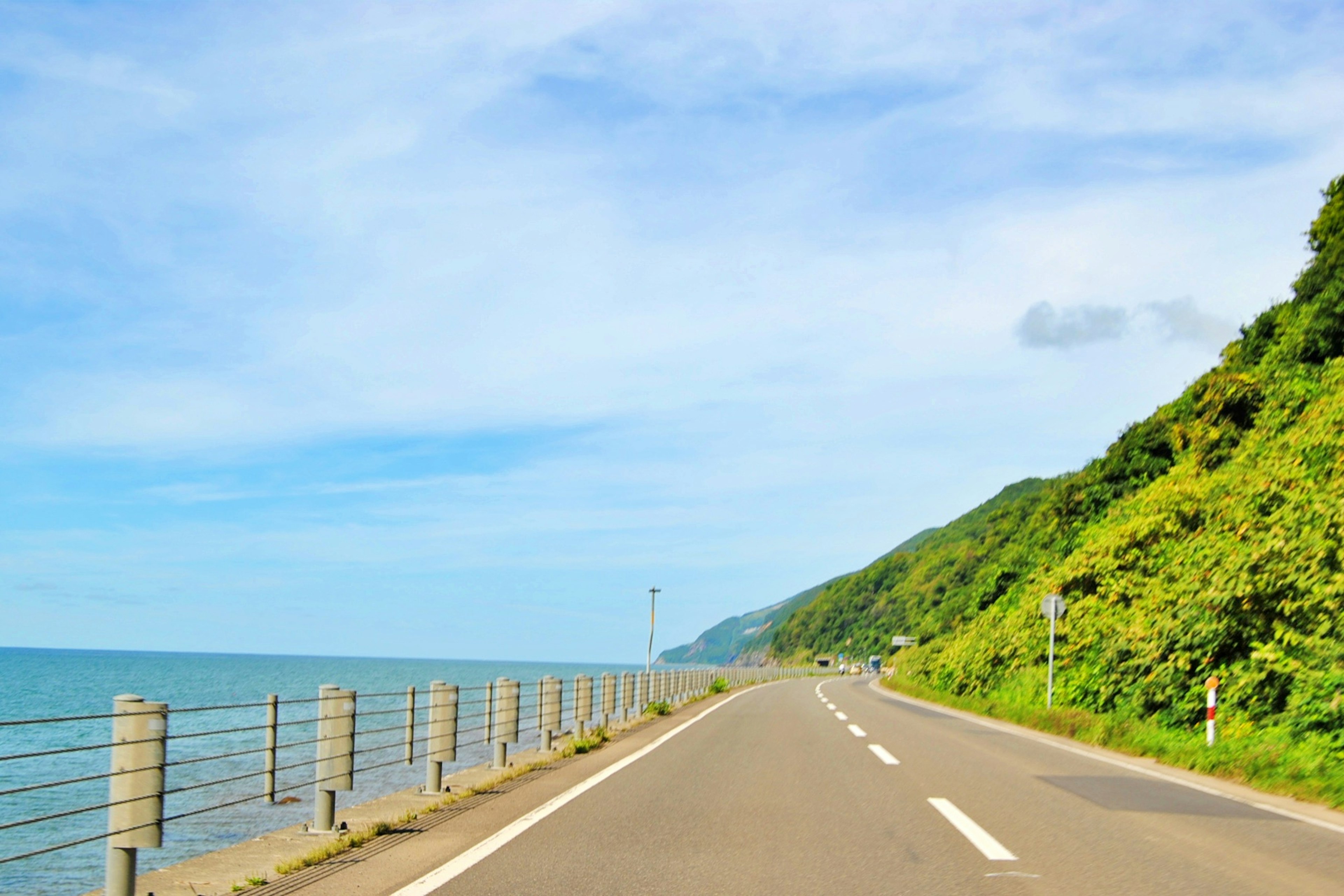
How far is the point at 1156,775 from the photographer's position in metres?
11.6

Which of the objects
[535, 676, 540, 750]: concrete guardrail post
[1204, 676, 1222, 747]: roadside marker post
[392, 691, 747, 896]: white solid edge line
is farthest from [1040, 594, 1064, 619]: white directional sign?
[392, 691, 747, 896]: white solid edge line

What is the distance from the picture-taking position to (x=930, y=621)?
7838 cm

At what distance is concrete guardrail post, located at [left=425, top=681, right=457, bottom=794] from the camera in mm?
9797

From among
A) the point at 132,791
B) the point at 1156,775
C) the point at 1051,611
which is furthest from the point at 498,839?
the point at 1051,611

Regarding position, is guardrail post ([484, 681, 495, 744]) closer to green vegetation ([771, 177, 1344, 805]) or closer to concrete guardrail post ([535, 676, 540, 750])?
concrete guardrail post ([535, 676, 540, 750])

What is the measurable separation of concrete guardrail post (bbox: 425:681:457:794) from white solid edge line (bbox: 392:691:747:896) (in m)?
1.21

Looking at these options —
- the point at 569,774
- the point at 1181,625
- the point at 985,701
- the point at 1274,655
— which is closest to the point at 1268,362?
the point at 985,701

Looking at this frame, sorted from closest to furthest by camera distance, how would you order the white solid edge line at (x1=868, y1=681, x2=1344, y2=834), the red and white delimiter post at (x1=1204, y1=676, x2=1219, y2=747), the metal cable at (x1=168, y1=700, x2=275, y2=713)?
the metal cable at (x1=168, y1=700, x2=275, y2=713)
the white solid edge line at (x1=868, y1=681, x2=1344, y2=834)
the red and white delimiter post at (x1=1204, y1=676, x2=1219, y2=747)

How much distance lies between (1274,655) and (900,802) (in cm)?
721

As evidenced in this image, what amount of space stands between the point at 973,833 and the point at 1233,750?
6170 mm

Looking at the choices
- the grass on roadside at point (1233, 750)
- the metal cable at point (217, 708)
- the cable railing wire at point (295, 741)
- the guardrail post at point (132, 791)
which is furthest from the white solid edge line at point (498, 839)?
the grass on roadside at point (1233, 750)

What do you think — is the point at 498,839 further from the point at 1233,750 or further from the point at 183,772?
the point at 183,772

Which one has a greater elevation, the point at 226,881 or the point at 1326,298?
the point at 1326,298

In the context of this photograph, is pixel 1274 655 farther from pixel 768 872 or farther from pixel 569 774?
pixel 768 872
